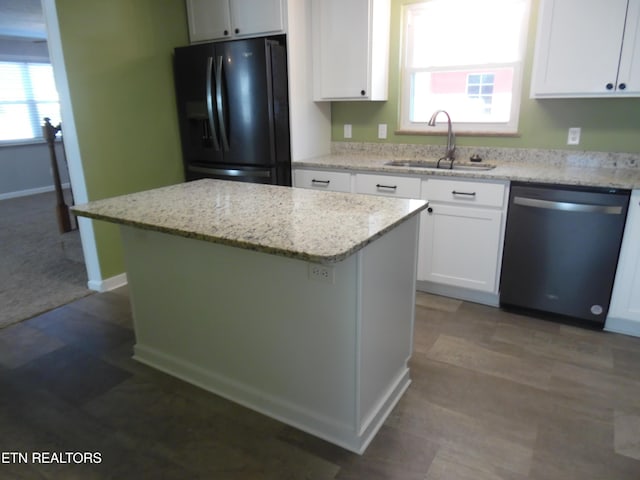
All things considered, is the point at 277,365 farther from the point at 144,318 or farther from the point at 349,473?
the point at 144,318

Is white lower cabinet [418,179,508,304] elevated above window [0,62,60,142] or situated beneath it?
situated beneath

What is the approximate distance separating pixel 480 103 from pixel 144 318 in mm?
2749

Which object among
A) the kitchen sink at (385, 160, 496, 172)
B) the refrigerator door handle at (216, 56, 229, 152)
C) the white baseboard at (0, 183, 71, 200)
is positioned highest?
the refrigerator door handle at (216, 56, 229, 152)

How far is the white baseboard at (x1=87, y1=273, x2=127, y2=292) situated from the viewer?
3350mm

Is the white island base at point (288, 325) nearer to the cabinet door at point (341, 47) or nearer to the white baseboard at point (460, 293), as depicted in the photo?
the white baseboard at point (460, 293)

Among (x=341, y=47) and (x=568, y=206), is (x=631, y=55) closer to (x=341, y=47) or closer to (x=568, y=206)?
(x=568, y=206)

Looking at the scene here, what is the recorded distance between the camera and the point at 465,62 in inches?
129

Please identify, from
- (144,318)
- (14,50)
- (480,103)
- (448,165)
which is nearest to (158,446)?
(144,318)

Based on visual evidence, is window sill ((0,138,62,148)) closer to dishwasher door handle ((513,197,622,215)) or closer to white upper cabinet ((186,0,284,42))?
white upper cabinet ((186,0,284,42))

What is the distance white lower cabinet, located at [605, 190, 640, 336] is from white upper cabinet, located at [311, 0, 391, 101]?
191 centimetres

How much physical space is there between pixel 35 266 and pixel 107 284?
0.99 meters

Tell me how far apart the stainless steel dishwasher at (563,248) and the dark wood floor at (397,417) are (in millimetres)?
200

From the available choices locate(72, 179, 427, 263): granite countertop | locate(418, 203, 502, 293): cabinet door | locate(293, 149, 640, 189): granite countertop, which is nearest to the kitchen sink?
locate(293, 149, 640, 189): granite countertop

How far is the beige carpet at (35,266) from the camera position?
3148 mm
